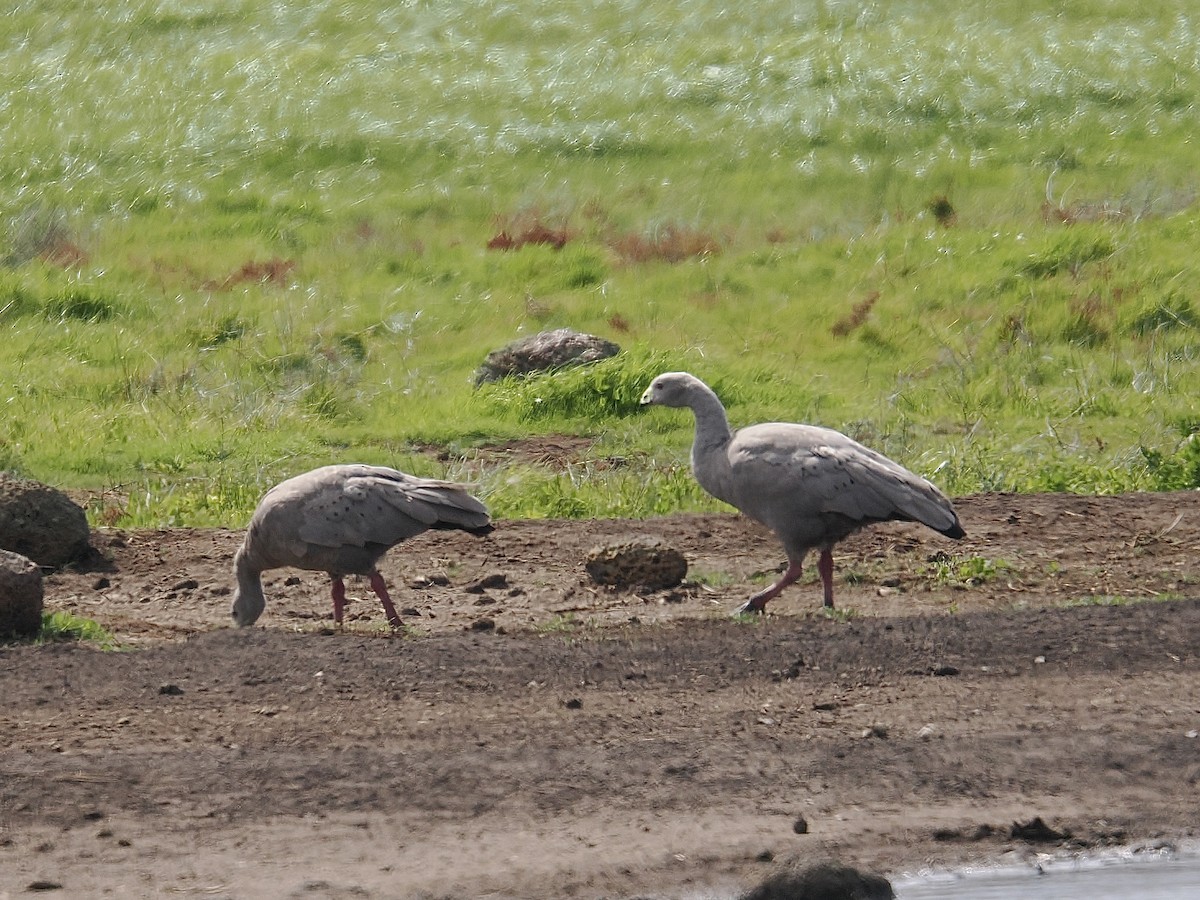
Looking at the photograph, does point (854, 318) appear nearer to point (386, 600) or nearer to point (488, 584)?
point (488, 584)

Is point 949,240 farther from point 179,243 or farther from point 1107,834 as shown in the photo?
point 1107,834

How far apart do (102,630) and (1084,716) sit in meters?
4.70

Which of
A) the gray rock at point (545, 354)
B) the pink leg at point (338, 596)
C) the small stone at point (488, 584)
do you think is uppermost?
the pink leg at point (338, 596)

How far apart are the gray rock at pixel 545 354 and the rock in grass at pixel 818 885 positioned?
427 inches

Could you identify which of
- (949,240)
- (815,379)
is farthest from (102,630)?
(949,240)

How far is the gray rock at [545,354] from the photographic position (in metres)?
16.4

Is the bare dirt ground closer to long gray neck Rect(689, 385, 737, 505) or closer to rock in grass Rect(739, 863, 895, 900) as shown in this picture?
rock in grass Rect(739, 863, 895, 900)

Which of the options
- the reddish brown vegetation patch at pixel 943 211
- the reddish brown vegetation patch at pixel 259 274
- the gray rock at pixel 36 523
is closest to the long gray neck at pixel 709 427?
the gray rock at pixel 36 523

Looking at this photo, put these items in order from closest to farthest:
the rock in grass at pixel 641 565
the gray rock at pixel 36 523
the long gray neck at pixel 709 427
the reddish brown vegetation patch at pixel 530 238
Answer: the long gray neck at pixel 709 427 < the rock in grass at pixel 641 565 < the gray rock at pixel 36 523 < the reddish brown vegetation patch at pixel 530 238

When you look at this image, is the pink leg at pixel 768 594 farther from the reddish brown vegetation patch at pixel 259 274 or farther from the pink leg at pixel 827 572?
the reddish brown vegetation patch at pixel 259 274

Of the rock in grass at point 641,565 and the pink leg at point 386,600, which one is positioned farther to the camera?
the rock in grass at point 641,565

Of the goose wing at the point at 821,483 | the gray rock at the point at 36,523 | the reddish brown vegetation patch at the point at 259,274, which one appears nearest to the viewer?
the goose wing at the point at 821,483

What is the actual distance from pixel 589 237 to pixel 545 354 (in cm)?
593

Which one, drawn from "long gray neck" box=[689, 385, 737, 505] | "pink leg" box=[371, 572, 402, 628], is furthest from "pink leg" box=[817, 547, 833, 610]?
"pink leg" box=[371, 572, 402, 628]
